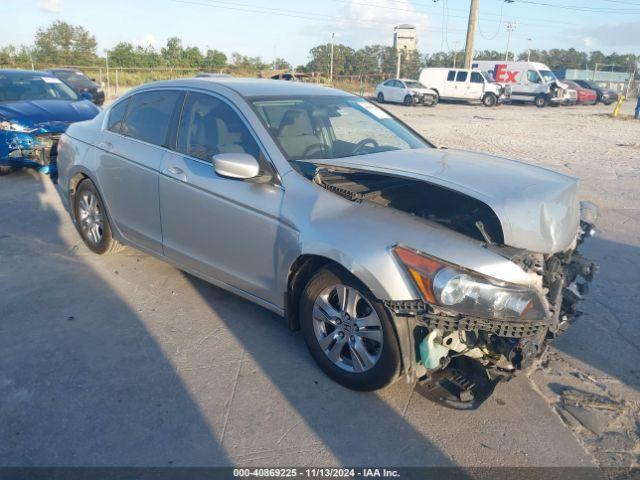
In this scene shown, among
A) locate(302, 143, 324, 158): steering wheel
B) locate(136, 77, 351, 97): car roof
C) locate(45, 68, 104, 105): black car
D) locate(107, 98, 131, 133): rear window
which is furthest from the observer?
locate(45, 68, 104, 105): black car

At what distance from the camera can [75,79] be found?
73.8 feet

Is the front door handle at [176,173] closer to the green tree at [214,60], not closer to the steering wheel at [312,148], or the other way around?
the steering wheel at [312,148]

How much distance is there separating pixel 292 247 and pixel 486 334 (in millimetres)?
1234

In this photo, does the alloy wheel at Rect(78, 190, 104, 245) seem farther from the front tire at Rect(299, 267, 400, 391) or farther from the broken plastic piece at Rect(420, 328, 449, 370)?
the broken plastic piece at Rect(420, 328, 449, 370)

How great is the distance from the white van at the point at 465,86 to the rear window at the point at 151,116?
31271 millimetres

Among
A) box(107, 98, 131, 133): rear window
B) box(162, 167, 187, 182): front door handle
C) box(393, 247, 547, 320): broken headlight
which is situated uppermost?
box(107, 98, 131, 133): rear window

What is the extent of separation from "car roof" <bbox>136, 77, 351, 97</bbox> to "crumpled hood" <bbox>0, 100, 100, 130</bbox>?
15.0 ft

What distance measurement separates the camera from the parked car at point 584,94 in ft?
113

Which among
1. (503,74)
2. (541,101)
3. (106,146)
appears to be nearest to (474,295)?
(106,146)

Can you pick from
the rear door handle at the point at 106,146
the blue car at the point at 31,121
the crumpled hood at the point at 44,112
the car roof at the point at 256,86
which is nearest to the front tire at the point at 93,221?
the rear door handle at the point at 106,146

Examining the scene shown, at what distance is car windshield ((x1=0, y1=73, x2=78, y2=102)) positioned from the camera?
939 centimetres

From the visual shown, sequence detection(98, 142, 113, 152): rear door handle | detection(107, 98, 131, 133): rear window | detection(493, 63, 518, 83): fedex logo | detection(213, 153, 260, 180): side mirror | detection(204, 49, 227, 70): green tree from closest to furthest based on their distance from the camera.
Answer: detection(213, 153, 260, 180): side mirror < detection(98, 142, 113, 152): rear door handle < detection(107, 98, 131, 133): rear window < detection(493, 63, 518, 83): fedex logo < detection(204, 49, 227, 70): green tree

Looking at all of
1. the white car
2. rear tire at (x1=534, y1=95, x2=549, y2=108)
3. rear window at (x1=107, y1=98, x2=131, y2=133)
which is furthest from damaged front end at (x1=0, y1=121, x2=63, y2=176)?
rear tire at (x1=534, y1=95, x2=549, y2=108)

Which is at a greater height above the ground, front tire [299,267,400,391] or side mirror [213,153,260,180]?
side mirror [213,153,260,180]
